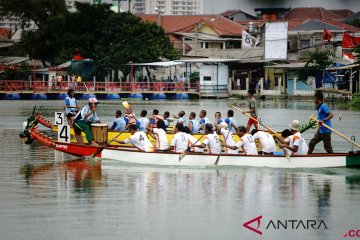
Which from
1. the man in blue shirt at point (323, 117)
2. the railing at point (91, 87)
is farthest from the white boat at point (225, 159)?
the railing at point (91, 87)

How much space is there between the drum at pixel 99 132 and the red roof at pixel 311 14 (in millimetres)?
96408

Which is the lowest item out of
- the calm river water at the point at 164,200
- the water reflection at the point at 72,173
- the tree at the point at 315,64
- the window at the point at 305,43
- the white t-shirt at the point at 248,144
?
the calm river water at the point at 164,200

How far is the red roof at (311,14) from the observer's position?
406 feet

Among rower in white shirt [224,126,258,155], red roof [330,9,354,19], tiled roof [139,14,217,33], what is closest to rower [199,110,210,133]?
rower in white shirt [224,126,258,155]

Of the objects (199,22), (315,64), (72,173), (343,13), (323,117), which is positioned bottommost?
(72,173)

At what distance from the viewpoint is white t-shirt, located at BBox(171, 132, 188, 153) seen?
1036 inches

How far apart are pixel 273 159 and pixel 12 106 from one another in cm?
4146

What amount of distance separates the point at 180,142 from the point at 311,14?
330 feet

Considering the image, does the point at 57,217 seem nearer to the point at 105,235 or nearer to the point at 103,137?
the point at 105,235

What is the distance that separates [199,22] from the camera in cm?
10775

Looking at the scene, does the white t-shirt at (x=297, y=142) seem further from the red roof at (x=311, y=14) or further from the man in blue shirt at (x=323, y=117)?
the red roof at (x=311, y=14)

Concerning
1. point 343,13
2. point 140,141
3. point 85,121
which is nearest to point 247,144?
point 140,141

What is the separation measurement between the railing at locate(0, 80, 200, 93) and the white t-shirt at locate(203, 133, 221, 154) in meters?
51.6

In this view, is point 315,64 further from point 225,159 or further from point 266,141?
point 225,159
